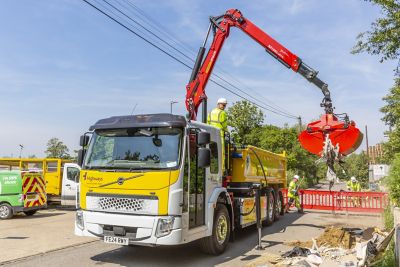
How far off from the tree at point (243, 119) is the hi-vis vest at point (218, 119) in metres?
27.7

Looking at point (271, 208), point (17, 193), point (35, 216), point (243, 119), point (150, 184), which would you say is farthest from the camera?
point (243, 119)

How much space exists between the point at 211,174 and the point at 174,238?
5.96 ft

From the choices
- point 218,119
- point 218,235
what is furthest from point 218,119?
point 218,235

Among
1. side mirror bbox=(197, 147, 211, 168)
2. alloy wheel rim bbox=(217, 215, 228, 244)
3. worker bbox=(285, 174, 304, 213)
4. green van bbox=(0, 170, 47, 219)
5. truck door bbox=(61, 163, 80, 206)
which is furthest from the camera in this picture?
truck door bbox=(61, 163, 80, 206)

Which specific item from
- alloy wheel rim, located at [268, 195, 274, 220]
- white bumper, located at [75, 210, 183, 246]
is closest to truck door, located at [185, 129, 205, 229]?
white bumper, located at [75, 210, 183, 246]

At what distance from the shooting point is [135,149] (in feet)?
23.3

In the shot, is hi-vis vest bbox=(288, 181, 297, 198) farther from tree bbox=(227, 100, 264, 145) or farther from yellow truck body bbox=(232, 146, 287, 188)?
tree bbox=(227, 100, 264, 145)

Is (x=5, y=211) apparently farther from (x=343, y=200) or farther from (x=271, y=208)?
(x=343, y=200)

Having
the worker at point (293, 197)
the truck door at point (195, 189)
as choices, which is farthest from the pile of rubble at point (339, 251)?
the worker at point (293, 197)

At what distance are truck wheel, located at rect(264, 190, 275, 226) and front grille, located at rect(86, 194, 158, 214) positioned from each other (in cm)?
609

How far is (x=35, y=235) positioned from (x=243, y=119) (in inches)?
1129

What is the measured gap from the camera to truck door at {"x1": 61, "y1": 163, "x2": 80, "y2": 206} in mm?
16906

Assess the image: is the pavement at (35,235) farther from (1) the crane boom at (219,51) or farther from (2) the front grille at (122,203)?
(1) the crane boom at (219,51)

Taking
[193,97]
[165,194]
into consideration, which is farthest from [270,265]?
[193,97]
